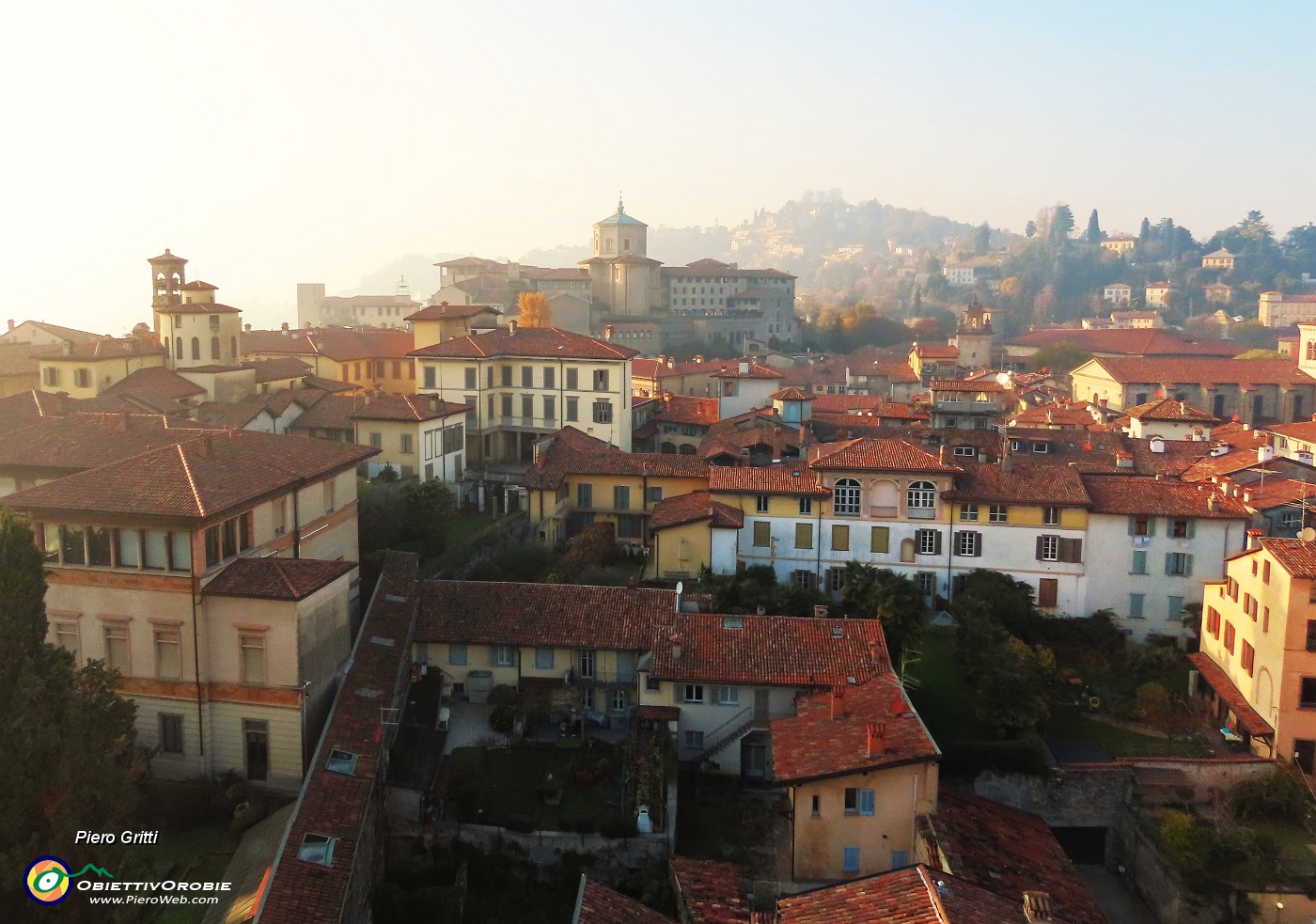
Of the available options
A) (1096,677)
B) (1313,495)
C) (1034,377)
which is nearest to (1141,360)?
(1034,377)

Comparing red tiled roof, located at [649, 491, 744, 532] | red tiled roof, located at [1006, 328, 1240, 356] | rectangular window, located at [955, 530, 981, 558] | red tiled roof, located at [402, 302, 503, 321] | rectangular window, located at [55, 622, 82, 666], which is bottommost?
rectangular window, located at [955, 530, 981, 558]

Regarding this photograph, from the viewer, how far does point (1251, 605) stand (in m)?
25.6

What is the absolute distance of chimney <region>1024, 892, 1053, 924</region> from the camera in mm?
16625

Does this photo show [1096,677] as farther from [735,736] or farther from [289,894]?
[289,894]

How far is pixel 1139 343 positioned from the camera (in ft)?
280

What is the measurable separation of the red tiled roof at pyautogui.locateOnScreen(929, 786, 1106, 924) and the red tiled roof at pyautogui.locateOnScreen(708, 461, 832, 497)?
11.4m

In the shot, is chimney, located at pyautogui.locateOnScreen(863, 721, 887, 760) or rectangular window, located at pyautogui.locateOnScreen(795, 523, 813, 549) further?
rectangular window, located at pyautogui.locateOnScreen(795, 523, 813, 549)

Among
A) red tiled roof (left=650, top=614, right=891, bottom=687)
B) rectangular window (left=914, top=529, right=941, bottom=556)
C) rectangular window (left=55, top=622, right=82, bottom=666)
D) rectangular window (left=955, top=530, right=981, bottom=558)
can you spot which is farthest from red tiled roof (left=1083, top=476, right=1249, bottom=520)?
rectangular window (left=55, top=622, right=82, bottom=666)

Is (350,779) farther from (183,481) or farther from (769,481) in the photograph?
(769,481)

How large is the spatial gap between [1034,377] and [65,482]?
65.2 m

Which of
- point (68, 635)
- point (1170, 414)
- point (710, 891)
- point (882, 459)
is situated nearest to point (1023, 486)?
point (882, 459)

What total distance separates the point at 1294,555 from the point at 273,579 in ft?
66.4

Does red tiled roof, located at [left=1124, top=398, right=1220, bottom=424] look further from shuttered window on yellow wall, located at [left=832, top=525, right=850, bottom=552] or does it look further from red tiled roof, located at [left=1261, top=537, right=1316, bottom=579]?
red tiled roof, located at [left=1261, top=537, right=1316, bottom=579]

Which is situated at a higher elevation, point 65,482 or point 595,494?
point 65,482
